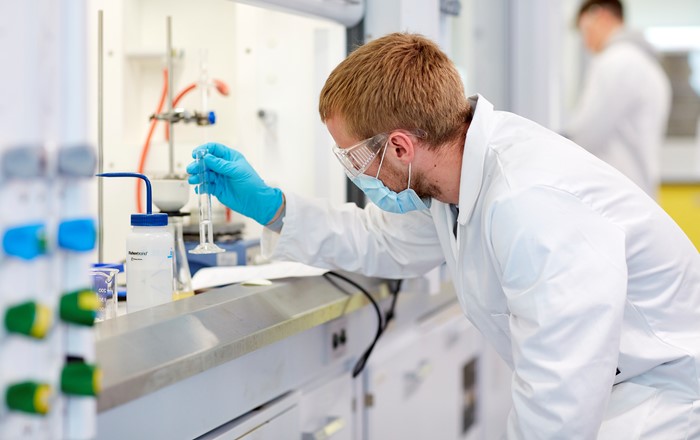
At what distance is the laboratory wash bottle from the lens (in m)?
1.20

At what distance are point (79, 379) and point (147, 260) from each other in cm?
49

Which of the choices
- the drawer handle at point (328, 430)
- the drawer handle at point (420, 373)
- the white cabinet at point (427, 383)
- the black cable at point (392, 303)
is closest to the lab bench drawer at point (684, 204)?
the white cabinet at point (427, 383)

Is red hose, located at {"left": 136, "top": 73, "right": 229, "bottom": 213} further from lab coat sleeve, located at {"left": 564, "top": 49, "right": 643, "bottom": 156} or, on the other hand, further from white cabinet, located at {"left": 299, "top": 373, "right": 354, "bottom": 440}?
lab coat sleeve, located at {"left": 564, "top": 49, "right": 643, "bottom": 156}

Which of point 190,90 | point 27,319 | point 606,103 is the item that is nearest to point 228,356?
point 27,319

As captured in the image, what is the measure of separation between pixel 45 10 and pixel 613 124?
119 inches

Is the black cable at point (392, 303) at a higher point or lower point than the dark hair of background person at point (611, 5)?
lower

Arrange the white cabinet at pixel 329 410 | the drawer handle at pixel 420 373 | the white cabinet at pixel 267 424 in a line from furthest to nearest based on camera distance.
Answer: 1. the drawer handle at pixel 420 373
2. the white cabinet at pixel 329 410
3. the white cabinet at pixel 267 424

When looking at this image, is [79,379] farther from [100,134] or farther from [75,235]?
[100,134]

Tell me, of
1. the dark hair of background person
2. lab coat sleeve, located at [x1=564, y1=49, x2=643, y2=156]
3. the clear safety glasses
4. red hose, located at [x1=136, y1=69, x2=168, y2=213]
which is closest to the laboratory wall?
red hose, located at [x1=136, y1=69, x2=168, y2=213]

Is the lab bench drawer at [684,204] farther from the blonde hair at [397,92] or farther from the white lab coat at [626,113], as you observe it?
the blonde hair at [397,92]

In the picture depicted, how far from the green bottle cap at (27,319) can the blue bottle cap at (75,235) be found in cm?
6

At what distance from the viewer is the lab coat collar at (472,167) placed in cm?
122

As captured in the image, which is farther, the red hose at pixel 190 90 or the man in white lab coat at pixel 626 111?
the man in white lab coat at pixel 626 111

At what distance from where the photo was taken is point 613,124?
338 cm
